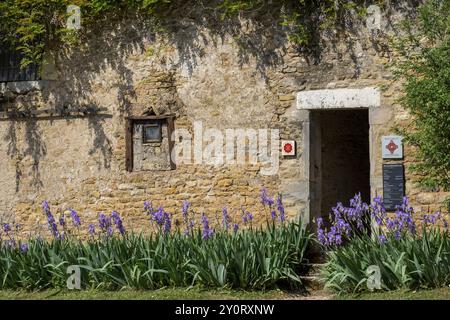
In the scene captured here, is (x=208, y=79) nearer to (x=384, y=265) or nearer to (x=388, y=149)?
(x=388, y=149)

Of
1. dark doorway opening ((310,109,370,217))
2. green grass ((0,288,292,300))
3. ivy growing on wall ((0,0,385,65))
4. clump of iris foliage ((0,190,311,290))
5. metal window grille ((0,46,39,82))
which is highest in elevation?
ivy growing on wall ((0,0,385,65))

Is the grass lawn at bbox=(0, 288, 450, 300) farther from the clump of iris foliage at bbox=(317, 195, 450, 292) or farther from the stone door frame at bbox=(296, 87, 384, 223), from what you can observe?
the stone door frame at bbox=(296, 87, 384, 223)

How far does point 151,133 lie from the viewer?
11.6 metres

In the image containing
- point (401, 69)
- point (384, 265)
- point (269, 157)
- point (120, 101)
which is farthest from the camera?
point (120, 101)

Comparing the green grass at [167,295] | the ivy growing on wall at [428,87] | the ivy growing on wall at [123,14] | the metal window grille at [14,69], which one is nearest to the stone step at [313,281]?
the green grass at [167,295]

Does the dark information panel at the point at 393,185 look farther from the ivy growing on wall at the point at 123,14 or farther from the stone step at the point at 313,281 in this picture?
the ivy growing on wall at the point at 123,14

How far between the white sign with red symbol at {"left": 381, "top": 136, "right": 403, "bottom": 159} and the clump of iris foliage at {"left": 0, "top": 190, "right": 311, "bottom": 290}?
1.62m

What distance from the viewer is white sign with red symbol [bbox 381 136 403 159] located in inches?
409

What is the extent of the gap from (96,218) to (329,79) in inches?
164

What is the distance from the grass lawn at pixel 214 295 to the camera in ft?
25.9

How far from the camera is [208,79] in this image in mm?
11297

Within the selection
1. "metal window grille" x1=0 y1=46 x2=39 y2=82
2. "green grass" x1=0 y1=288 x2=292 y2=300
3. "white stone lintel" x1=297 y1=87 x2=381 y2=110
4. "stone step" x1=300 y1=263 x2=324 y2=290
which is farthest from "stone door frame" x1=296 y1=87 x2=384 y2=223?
"metal window grille" x1=0 y1=46 x2=39 y2=82

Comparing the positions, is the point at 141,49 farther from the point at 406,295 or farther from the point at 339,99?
the point at 406,295

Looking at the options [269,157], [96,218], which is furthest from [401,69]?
[96,218]
